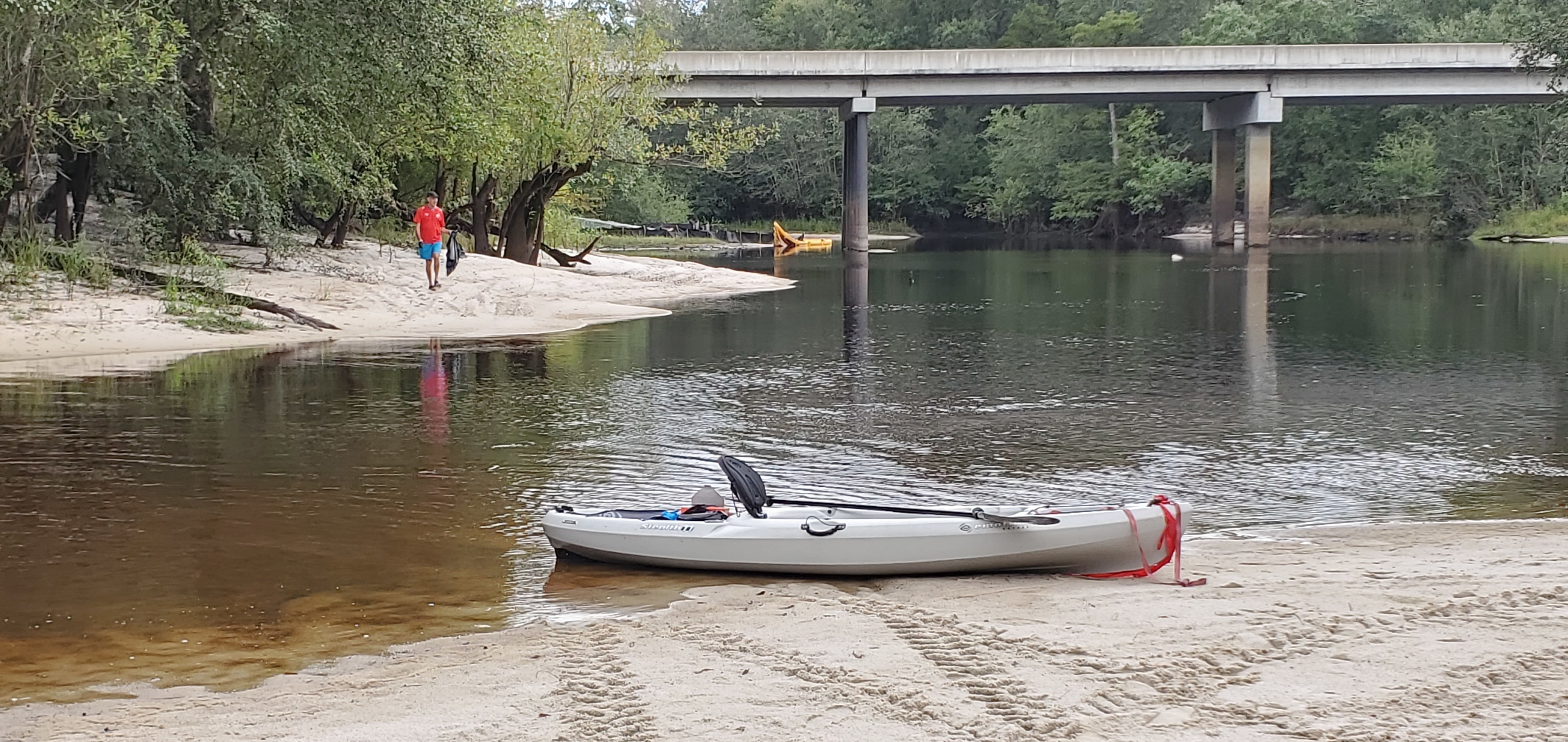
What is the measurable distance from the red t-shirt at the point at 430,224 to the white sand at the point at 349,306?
3.29ft

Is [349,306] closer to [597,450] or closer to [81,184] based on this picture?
[81,184]

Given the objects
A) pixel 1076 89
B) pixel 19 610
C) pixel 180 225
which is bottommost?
pixel 19 610

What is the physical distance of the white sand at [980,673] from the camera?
646cm

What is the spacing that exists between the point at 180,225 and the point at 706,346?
8.65m

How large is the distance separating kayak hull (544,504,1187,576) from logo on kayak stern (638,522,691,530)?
0.32ft

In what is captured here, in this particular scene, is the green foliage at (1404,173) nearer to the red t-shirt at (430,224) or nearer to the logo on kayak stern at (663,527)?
the red t-shirt at (430,224)

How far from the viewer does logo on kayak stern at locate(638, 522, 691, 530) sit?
984 cm

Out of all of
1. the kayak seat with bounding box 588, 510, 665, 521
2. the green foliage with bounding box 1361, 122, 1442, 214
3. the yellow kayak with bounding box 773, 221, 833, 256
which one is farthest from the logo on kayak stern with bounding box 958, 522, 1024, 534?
the green foliage with bounding box 1361, 122, 1442, 214

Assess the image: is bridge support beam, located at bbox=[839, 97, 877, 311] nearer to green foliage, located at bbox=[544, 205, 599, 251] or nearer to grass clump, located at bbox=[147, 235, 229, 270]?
green foliage, located at bbox=[544, 205, 599, 251]

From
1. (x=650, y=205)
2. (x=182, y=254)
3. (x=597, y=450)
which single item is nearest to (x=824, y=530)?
(x=597, y=450)

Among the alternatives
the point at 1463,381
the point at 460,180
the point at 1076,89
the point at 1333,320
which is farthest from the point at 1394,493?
the point at 1076,89

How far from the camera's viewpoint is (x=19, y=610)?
9094 mm

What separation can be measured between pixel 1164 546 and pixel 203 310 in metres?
18.6

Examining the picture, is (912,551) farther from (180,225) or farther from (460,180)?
(460,180)
